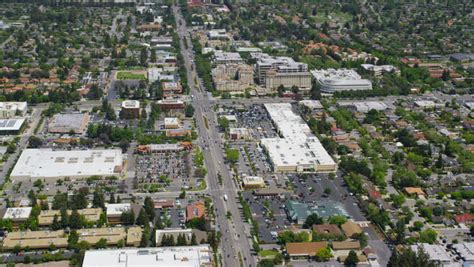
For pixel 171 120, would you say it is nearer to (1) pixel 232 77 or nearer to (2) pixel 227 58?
(1) pixel 232 77

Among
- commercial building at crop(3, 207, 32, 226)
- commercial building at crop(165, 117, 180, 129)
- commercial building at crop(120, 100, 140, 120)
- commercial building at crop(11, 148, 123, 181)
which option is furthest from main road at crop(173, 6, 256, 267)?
commercial building at crop(3, 207, 32, 226)

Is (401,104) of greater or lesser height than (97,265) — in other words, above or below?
below

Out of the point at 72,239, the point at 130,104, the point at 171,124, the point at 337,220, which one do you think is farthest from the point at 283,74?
the point at 72,239

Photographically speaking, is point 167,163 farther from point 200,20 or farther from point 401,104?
point 200,20

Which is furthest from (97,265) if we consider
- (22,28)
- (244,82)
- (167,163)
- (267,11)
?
(267,11)

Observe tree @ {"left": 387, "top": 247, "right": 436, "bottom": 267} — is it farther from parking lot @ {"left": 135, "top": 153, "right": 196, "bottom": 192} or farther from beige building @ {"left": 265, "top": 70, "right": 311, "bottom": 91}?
beige building @ {"left": 265, "top": 70, "right": 311, "bottom": 91}

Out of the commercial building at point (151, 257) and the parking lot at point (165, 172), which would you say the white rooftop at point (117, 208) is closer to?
the parking lot at point (165, 172)

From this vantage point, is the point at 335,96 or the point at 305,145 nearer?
the point at 305,145
